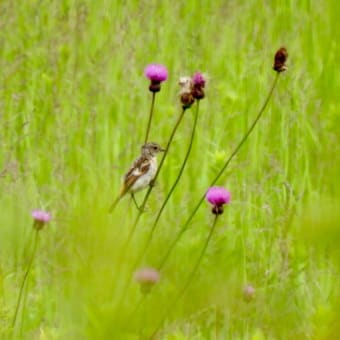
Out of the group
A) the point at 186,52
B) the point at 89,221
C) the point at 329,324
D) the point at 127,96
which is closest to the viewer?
the point at 329,324

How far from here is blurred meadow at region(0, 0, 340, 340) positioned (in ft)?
10.9

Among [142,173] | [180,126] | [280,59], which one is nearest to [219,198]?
[280,59]

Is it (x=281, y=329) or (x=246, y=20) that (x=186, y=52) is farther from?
(x=281, y=329)

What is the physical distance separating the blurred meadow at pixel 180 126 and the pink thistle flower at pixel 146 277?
0.40m

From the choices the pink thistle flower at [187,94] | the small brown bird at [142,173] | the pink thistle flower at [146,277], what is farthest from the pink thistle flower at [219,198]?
the pink thistle flower at [146,277]

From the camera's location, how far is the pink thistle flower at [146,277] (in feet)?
3.43

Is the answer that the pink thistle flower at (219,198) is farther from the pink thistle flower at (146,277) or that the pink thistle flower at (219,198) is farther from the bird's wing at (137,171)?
the pink thistle flower at (146,277)

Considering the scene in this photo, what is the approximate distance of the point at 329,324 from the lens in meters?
0.93

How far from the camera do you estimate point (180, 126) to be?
4883mm

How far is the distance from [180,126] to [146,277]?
12.6 feet

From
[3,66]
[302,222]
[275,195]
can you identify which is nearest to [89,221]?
[302,222]

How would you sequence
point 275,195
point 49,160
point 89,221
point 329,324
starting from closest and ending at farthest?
point 329,324 < point 89,221 < point 275,195 < point 49,160

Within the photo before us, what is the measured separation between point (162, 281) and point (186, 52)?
178 inches

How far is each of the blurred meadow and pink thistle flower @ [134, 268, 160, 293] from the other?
396mm
